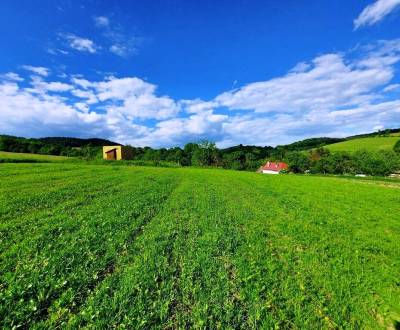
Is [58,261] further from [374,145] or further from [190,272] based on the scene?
[374,145]

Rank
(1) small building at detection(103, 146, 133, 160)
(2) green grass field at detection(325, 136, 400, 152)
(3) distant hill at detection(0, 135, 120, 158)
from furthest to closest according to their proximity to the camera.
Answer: (2) green grass field at detection(325, 136, 400, 152), (1) small building at detection(103, 146, 133, 160), (3) distant hill at detection(0, 135, 120, 158)

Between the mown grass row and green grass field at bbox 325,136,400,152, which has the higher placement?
green grass field at bbox 325,136,400,152

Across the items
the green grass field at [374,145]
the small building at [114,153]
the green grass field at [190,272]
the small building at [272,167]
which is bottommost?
the small building at [272,167]

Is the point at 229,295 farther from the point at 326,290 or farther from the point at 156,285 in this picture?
the point at 326,290

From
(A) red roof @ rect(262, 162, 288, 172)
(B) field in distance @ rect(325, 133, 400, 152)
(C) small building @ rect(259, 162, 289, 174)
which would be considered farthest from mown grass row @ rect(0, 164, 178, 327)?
(B) field in distance @ rect(325, 133, 400, 152)

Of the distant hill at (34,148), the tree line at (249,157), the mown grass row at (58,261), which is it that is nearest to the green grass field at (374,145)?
the tree line at (249,157)

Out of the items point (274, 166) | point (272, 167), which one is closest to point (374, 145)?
point (274, 166)

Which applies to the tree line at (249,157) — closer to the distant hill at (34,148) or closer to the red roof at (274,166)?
the distant hill at (34,148)

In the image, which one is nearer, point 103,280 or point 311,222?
point 103,280

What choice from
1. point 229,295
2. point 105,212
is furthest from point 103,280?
point 105,212

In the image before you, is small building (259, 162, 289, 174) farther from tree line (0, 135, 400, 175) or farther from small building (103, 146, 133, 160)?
small building (103, 146, 133, 160)

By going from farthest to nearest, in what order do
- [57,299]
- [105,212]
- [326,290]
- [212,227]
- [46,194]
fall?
[46,194] → [105,212] → [212,227] → [326,290] → [57,299]

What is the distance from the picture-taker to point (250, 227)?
1152 cm

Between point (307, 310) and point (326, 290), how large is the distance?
123 centimetres
